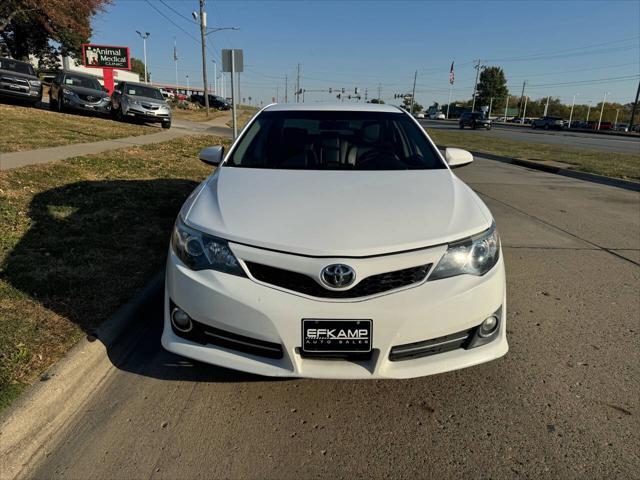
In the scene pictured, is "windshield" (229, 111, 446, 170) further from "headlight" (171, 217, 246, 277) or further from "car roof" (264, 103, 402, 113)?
"headlight" (171, 217, 246, 277)

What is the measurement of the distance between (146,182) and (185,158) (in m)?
3.45

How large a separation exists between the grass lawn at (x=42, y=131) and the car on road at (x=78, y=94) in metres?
3.03

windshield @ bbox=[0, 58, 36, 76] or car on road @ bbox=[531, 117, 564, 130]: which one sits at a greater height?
windshield @ bbox=[0, 58, 36, 76]

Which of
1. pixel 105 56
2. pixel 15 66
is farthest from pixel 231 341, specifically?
pixel 105 56

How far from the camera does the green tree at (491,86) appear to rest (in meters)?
113

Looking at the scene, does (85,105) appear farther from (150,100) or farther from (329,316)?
(329,316)

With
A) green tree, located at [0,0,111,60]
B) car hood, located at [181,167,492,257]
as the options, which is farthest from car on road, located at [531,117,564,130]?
car hood, located at [181,167,492,257]

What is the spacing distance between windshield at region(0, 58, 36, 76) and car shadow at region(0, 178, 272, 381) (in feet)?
53.2

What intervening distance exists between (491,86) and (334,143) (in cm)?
12180

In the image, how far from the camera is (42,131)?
12.7 meters

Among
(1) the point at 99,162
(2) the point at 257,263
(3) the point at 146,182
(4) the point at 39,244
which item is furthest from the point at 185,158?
(2) the point at 257,263

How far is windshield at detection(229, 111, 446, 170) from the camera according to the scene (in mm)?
3654

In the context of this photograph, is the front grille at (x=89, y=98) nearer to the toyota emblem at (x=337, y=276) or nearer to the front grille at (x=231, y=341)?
the front grille at (x=231, y=341)

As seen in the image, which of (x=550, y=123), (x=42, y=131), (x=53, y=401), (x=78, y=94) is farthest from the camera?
(x=550, y=123)
